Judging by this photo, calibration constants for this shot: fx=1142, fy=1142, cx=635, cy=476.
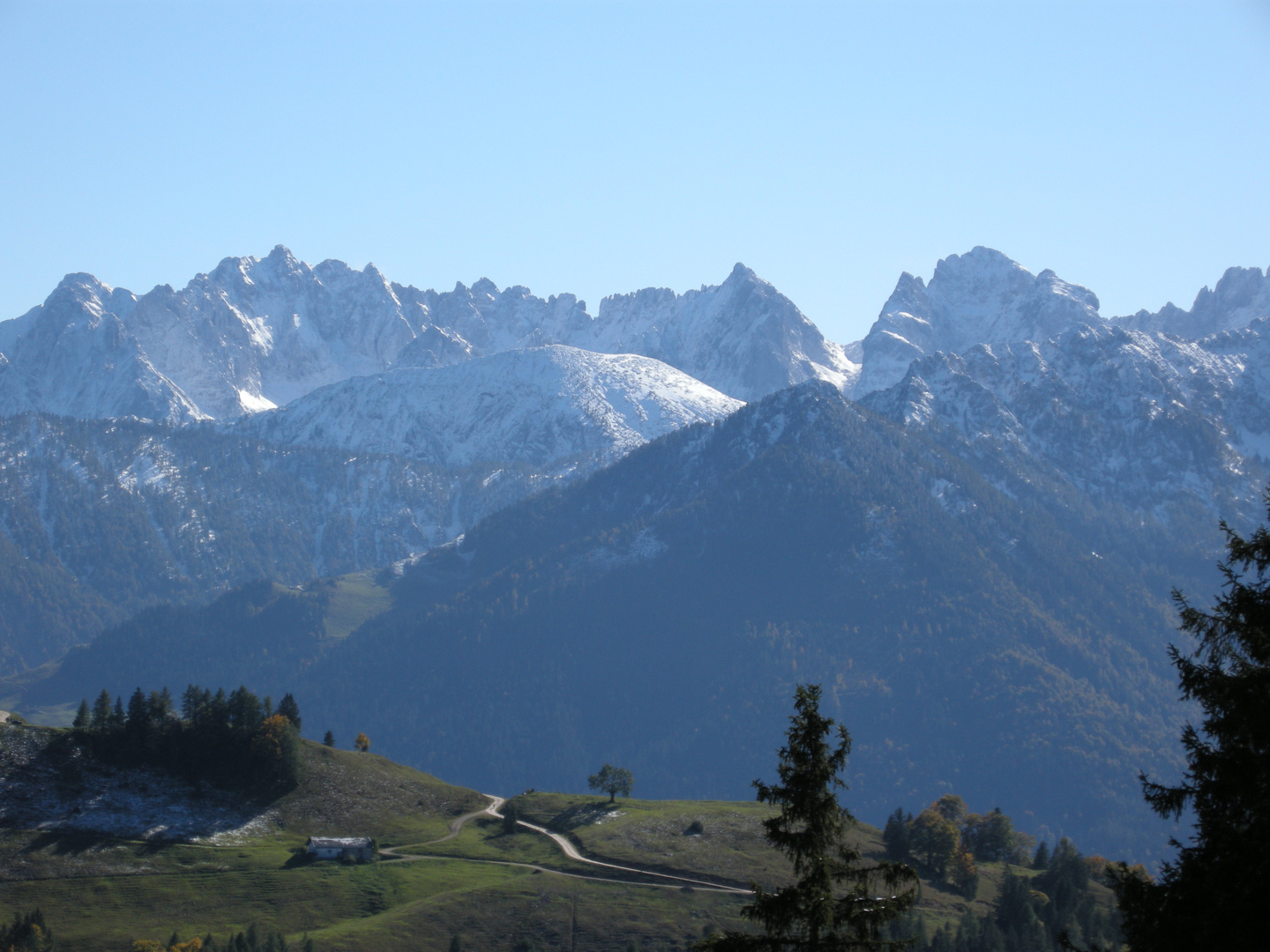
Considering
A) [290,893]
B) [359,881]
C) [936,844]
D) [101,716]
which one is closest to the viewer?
[290,893]

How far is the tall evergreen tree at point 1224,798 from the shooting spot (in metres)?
27.1

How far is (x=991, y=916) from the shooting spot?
165 m

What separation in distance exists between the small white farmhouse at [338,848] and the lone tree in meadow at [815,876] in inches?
5888

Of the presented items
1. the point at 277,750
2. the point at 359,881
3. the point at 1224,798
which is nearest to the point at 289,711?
the point at 277,750

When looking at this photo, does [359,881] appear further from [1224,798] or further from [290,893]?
[1224,798]

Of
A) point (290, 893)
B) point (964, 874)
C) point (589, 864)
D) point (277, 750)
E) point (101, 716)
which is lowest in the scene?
point (290, 893)

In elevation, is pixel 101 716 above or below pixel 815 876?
above

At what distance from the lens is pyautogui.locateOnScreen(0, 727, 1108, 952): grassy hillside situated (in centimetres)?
14425

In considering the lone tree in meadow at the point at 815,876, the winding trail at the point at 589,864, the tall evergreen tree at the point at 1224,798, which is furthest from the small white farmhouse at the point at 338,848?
the tall evergreen tree at the point at 1224,798

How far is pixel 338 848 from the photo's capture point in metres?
167

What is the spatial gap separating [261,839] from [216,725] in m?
22.2

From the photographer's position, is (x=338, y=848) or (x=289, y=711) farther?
(x=289, y=711)

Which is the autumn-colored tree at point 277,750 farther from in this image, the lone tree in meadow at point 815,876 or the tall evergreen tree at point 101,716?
the lone tree in meadow at point 815,876

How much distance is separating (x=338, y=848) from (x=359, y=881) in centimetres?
935
